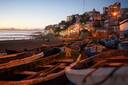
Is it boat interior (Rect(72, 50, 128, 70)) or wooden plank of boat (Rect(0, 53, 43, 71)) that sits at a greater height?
boat interior (Rect(72, 50, 128, 70))

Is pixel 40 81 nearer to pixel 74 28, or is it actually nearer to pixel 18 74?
pixel 18 74

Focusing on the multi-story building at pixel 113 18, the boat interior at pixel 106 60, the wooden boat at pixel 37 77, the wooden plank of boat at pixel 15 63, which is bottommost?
the wooden boat at pixel 37 77

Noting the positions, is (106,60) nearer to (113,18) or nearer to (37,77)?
(37,77)

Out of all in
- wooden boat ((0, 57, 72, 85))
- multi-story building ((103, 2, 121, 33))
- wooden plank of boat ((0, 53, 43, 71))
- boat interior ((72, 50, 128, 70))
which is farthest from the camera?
multi-story building ((103, 2, 121, 33))

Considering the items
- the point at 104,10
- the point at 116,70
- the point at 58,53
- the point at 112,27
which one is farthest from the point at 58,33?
the point at 116,70

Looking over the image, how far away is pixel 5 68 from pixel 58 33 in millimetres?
60873

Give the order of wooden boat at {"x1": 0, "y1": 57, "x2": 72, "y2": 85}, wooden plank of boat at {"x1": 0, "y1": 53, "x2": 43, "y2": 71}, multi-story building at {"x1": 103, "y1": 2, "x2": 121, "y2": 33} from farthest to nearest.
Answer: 1. multi-story building at {"x1": 103, "y1": 2, "x2": 121, "y2": 33}
2. wooden plank of boat at {"x1": 0, "y1": 53, "x2": 43, "y2": 71}
3. wooden boat at {"x1": 0, "y1": 57, "x2": 72, "y2": 85}

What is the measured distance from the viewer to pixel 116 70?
261 inches

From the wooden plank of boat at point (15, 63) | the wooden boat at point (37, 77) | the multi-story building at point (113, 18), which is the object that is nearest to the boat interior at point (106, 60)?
the wooden boat at point (37, 77)

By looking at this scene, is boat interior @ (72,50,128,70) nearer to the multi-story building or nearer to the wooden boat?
the wooden boat

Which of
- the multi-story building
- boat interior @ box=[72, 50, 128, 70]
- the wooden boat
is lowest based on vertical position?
the wooden boat

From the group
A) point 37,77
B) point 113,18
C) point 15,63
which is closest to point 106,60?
point 37,77

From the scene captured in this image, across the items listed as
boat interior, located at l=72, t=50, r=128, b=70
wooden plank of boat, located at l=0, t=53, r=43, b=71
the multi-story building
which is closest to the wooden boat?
wooden plank of boat, located at l=0, t=53, r=43, b=71

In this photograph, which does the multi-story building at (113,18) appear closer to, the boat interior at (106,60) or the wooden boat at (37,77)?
the wooden boat at (37,77)
